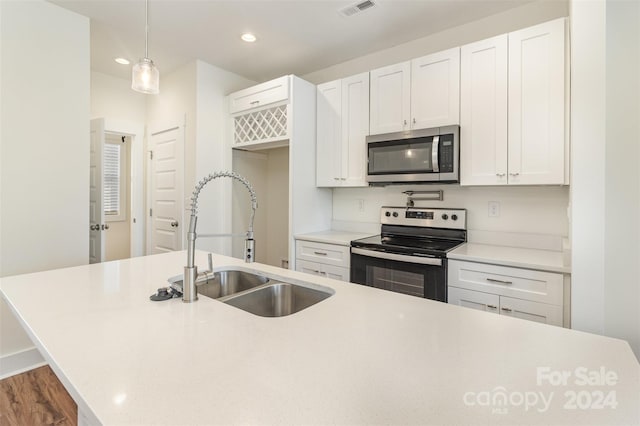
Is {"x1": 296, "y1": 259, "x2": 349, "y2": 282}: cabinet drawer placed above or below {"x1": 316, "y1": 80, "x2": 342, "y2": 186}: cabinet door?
below

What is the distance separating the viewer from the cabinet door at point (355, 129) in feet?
9.52

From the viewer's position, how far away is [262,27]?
272 centimetres

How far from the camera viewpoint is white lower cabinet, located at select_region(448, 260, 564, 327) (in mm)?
1826

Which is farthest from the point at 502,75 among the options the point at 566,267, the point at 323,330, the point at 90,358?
the point at 90,358

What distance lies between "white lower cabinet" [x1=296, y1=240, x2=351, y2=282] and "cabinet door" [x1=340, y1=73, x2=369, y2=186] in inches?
25.8

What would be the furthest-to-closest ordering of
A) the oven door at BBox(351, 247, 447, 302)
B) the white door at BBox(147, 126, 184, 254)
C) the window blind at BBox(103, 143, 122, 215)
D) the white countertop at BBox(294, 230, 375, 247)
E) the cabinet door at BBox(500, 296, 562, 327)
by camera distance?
the window blind at BBox(103, 143, 122, 215) → the white door at BBox(147, 126, 184, 254) → the white countertop at BBox(294, 230, 375, 247) → the oven door at BBox(351, 247, 447, 302) → the cabinet door at BBox(500, 296, 562, 327)

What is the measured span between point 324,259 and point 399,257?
780mm

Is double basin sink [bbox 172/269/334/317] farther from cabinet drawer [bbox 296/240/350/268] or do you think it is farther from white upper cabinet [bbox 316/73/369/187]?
white upper cabinet [bbox 316/73/369/187]

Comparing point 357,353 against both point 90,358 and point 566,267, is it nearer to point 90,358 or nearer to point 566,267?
point 90,358

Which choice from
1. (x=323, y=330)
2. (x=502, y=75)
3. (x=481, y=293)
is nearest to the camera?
(x=323, y=330)

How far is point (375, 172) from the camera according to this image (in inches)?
109

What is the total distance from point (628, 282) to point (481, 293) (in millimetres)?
705

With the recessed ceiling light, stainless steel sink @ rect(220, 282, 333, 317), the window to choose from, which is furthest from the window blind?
stainless steel sink @ rect(220, 282, 333, 317)

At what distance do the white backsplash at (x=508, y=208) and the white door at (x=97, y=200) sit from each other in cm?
269
